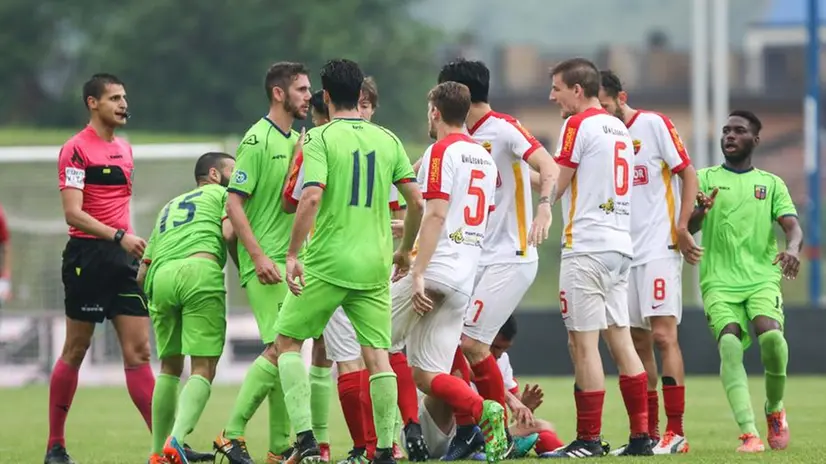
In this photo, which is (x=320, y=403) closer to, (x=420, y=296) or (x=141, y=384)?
(x=141, y=384)

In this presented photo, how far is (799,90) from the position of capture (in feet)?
202

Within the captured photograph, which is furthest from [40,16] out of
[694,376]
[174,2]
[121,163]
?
[121,163]

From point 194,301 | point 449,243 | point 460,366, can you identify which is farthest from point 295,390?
point 460,366

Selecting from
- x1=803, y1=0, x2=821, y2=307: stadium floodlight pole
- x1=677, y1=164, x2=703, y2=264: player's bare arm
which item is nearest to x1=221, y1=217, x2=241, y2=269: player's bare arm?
x1=677, y1=164, x2=703, y2=264: player's bare arm

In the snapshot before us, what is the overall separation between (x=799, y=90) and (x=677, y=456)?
52710mm

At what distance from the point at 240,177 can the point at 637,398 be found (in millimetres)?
2994

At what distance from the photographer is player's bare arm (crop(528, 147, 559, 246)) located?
10.5 m

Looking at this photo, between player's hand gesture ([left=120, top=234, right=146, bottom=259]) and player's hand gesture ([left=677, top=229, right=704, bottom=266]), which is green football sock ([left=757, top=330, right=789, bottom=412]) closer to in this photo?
player's hand gesture ([left=677, top=229, right=704, bottom=266])

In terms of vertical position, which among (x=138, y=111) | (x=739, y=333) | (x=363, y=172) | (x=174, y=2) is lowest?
(x=739, y=333)

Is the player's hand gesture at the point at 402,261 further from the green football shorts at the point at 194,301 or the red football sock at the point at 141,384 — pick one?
the red football sock at the point at 141,384

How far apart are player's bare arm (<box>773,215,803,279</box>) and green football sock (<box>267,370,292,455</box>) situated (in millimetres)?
3600

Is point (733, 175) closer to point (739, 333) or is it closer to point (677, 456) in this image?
point (739, 333)

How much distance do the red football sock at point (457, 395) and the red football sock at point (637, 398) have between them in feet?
3.88

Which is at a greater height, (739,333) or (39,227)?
(39,227)
